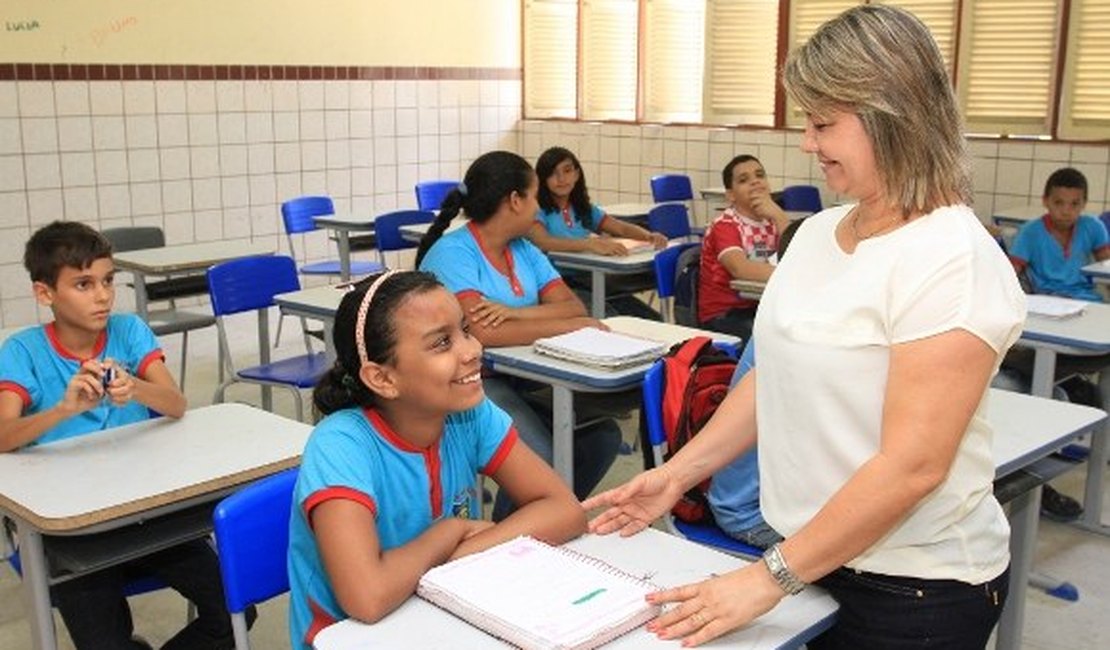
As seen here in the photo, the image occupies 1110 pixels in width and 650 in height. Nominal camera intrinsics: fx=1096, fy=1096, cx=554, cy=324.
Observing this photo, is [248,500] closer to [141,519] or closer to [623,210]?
[141,519]

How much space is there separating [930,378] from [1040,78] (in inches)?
230

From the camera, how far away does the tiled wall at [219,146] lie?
6250 mm

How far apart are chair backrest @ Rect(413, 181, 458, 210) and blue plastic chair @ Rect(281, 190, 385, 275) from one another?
565mm

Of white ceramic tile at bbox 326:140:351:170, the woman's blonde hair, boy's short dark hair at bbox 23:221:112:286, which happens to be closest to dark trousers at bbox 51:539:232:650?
boy's short dark hair at bbox 23:221:112:286

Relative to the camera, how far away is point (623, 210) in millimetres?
6602

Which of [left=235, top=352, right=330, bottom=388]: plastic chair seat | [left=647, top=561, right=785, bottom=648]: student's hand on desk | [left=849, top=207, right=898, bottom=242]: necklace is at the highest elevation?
[left=849, top=207, right=898, bottom=242]: necklace

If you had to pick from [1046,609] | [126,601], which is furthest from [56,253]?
[1046,609]

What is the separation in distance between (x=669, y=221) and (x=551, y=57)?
9.81 ft

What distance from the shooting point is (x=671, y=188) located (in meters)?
7.43

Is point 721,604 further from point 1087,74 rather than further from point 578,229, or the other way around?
point 1087,74

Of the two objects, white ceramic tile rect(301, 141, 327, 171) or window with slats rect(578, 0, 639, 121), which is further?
window with slats rect(578, 0, 639, 121)

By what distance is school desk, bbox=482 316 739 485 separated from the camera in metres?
3.01

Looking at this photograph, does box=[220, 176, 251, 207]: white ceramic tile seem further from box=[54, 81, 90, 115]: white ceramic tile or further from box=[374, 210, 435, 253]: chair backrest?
box=[374, 210, 435, 253]: chair backrest

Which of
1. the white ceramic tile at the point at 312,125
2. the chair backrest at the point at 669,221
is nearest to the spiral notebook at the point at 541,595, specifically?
the chair backrest at the point at 669,221
